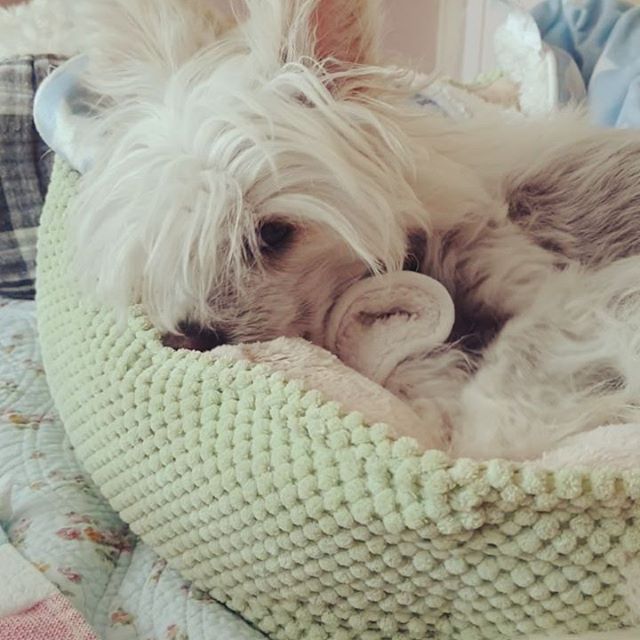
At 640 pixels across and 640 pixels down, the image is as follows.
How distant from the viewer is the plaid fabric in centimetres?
158

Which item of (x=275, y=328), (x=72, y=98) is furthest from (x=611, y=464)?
(x=72, y=98)

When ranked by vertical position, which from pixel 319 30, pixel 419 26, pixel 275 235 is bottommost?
pixel 275 235

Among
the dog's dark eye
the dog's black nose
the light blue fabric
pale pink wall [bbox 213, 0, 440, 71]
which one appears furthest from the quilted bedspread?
pale pink wall [bbox 213, 0, 440, 71]

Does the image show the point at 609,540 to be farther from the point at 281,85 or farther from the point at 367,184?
the point at 281,85

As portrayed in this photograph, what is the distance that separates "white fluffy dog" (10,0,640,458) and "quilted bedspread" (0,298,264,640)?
0.74ft

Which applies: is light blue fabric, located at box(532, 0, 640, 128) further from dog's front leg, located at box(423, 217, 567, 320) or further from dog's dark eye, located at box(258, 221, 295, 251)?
dog's dark eye, located at box(258, 221, 295, 251)

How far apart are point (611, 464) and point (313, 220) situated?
50 centimetres

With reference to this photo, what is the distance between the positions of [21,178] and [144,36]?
1.73 ft

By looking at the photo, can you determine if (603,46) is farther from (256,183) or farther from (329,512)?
(329,512)

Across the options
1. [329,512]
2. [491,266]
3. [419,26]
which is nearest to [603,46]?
[419,26]

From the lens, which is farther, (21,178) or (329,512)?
(21,178)

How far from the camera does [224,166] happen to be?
106 cm

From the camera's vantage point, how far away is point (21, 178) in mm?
1595

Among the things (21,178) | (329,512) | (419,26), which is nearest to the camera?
(329,512)
